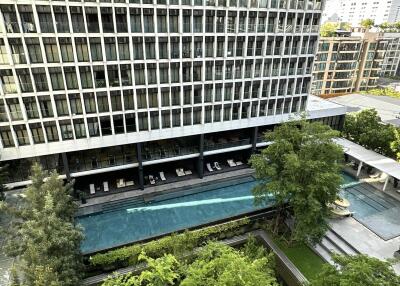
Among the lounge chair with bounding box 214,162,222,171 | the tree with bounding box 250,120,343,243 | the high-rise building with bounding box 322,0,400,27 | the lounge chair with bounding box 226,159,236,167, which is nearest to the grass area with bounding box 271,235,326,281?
the tree with bounding box 250,120,343,243

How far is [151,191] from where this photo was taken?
3772 centimetres

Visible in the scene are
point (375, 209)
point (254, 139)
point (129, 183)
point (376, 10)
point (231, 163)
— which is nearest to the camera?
point (375, 209)

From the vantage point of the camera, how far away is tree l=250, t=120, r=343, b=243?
83.3 ft

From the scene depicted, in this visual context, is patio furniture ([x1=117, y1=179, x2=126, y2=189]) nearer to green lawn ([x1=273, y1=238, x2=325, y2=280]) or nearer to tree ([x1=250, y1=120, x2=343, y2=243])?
tree ([x1=250, y1=120, x2=343, y2=243])

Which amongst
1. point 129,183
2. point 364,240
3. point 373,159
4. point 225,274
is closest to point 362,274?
point 225,274

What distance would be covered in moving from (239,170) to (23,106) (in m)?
29.9

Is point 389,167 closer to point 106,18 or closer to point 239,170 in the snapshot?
point 239,170

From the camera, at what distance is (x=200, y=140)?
3909 cm

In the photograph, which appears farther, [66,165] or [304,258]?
[66,165]

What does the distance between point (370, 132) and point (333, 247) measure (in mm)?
22853

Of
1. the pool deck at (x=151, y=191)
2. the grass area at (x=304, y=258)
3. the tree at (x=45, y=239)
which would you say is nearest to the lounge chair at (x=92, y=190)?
the pool deck at (x=151, y=191)

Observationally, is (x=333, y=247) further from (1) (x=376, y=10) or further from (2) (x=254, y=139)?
(1) (x=376, y=10)

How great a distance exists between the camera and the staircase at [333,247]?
94.7ft

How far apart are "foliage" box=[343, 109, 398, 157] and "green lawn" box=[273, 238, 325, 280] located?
23453 millimetres
